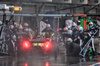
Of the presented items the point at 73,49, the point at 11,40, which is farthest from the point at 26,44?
the point at 73,49

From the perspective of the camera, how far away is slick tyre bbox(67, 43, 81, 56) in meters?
15.8

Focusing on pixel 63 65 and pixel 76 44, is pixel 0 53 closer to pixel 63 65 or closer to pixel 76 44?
pixel 76 44

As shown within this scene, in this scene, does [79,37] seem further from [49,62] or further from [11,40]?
[49,62]

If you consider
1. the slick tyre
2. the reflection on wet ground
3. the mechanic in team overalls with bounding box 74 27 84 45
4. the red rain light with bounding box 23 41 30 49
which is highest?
the mechanic in team overalls with bounding box 74 27 84 45

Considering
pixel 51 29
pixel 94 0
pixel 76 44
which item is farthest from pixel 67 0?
pixel 76 44

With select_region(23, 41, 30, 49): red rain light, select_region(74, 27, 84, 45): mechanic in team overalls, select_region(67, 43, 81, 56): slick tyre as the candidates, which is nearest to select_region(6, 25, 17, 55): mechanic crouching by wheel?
select_region(23, 41, 30, 49): red rain light

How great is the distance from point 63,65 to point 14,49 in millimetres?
7260

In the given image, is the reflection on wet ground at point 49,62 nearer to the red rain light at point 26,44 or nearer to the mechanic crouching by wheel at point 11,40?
the red rain light at point 26,44

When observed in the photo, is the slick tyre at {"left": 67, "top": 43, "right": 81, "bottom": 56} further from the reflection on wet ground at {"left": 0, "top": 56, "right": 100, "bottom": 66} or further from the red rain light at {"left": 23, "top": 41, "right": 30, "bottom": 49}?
the reflection on wet ground at {"left": 0, "top": 56, "right": 100, "bottom": 66}

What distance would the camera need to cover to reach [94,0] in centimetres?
2839

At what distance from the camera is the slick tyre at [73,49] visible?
15791mm

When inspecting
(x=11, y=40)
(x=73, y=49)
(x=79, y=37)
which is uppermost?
(x=79, y=37)

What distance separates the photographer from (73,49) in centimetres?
1585

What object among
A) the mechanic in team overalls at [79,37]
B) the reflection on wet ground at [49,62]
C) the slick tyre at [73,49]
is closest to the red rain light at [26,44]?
the reflection on wet ground at [49,62]
